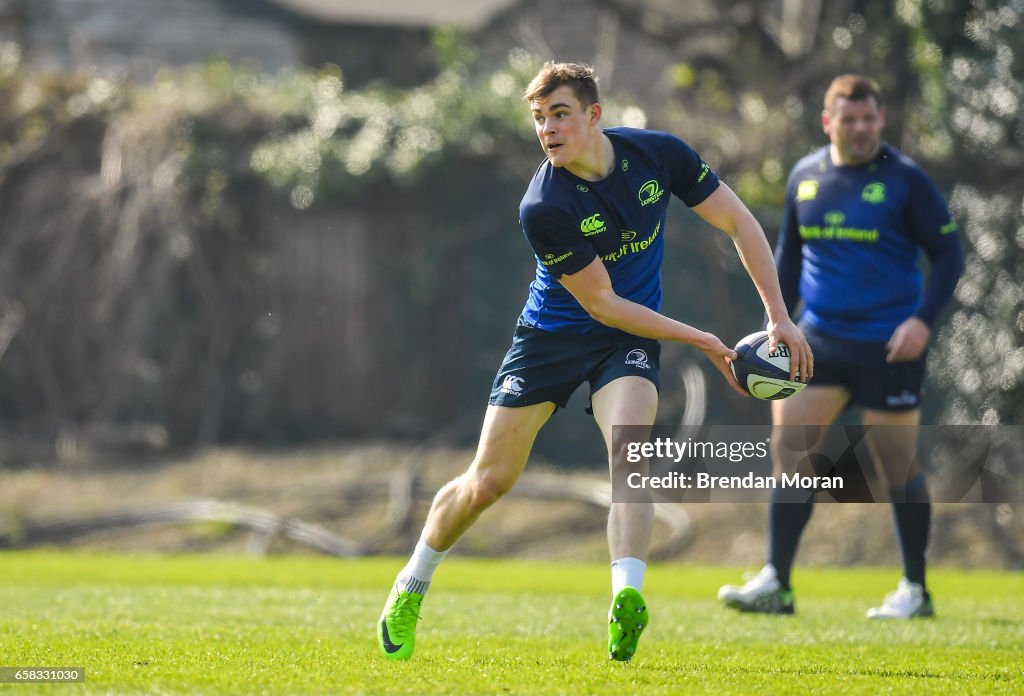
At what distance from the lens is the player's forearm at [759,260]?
5586 millimetres

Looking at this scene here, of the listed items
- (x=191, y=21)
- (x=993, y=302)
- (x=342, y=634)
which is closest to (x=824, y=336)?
(x=342, y=634)

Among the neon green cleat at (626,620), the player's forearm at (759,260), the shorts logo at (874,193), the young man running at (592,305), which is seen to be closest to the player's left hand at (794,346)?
the young man running at (592,305)

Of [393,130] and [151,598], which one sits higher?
[393,130]

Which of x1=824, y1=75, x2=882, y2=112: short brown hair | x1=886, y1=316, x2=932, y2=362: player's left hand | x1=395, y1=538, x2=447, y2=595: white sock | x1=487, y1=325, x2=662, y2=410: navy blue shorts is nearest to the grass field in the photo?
x1=395, y1=538, x2=447, y2=595: white sock

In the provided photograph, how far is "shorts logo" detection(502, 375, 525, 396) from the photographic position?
18.5ft

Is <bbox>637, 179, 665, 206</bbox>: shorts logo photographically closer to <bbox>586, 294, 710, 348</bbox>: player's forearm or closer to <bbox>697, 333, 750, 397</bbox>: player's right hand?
<bbox>586, 294, 710, 348</bbox>: player's forearm

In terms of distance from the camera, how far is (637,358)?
559 centimetres

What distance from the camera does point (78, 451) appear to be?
1481cm

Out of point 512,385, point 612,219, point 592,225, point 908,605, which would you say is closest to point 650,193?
point 612,219

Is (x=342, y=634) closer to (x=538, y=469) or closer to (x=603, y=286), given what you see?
(x=603, y=286)

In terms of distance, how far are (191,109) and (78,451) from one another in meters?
→ 4.01

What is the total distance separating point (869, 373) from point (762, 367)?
226cm

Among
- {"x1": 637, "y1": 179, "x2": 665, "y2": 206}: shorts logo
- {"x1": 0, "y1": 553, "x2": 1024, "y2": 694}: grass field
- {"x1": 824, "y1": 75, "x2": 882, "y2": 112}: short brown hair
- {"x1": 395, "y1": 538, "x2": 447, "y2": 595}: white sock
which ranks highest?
{"x1": 824, "y1": 75, "x2": 882, "y2": 112}: short brown hair

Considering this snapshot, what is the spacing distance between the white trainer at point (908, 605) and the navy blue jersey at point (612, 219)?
2635 millimetres
